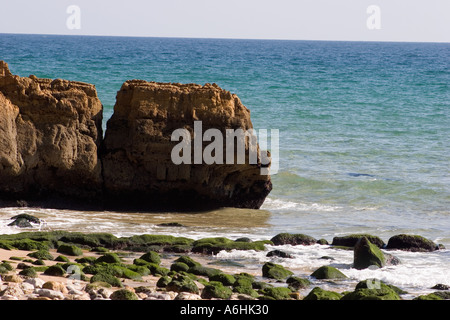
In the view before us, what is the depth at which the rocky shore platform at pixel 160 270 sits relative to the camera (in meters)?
10.7

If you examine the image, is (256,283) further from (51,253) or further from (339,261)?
(51,253)

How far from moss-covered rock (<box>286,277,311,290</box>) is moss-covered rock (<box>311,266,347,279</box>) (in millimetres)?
570

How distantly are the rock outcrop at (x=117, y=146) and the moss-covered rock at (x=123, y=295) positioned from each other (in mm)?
7900

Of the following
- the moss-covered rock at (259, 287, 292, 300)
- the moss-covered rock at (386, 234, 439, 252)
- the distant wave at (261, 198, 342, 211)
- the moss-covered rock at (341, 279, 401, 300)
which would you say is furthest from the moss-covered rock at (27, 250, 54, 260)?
the distant wave at (261, 198, 342, 211)

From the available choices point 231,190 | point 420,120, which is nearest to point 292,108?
point 420,120

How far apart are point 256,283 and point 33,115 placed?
8.13 metres

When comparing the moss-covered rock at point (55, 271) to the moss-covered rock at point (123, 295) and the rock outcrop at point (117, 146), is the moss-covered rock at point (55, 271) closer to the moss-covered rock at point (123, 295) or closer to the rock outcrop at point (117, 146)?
the moss-covered rock at point (123, 295)

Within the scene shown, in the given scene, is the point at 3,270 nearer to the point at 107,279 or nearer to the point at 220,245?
the point at 107,279

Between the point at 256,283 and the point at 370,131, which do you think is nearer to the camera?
the point at 256,283

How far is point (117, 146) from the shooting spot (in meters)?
18.5

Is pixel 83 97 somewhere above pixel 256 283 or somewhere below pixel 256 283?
above

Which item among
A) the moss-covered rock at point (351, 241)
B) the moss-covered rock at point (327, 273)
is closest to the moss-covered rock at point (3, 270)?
the moss-covered rock at point (327, 273)
